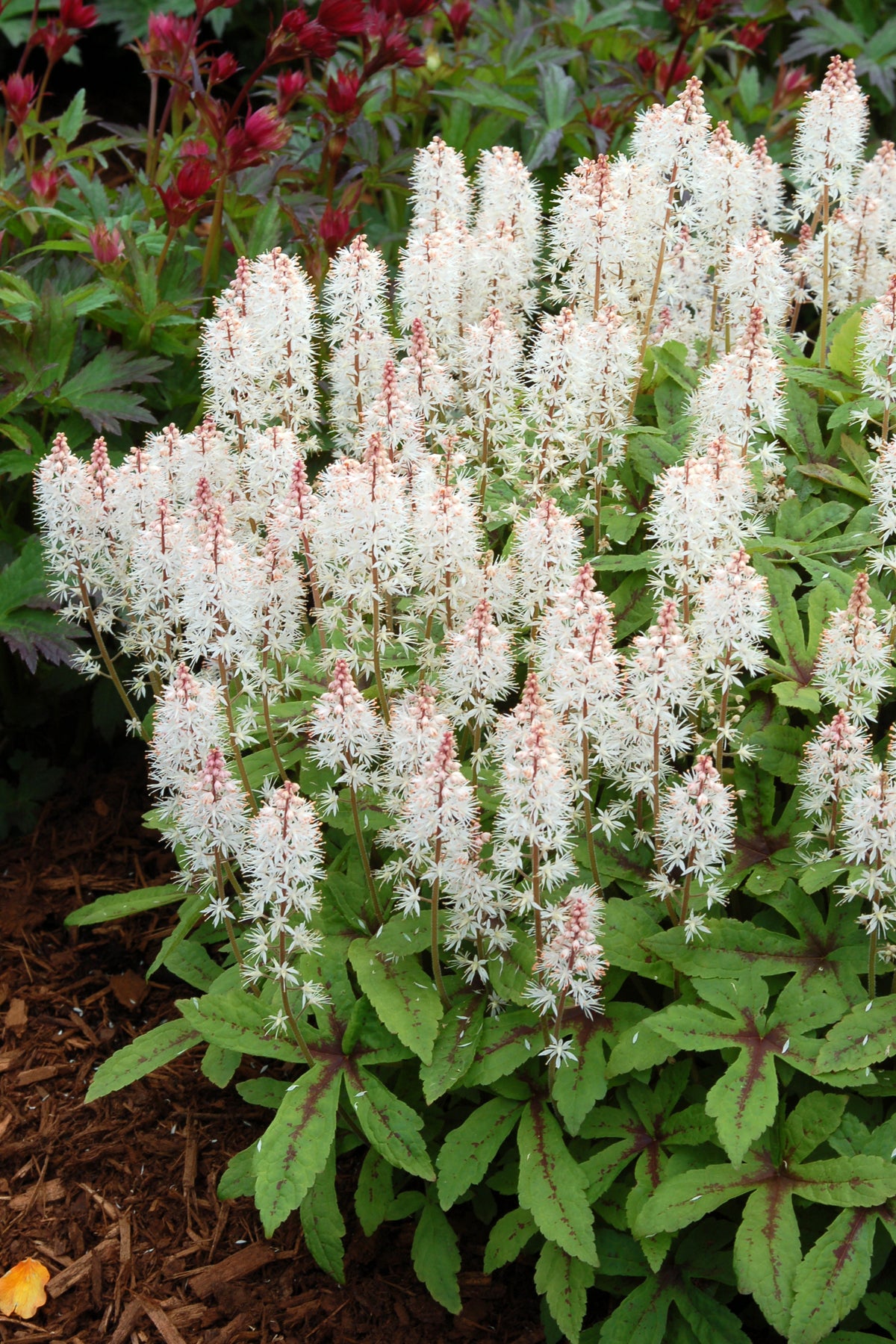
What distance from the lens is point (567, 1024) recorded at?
300cm

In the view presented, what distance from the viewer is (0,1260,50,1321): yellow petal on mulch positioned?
124 inches

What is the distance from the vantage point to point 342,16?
4.20 metres

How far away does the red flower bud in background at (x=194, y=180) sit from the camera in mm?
4020

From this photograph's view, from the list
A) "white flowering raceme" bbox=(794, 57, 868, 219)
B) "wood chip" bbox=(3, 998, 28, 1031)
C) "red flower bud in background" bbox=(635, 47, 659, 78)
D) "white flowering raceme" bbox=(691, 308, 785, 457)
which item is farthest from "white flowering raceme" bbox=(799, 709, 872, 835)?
"red flower bud in background" bbox=(635, 47, 659, 78)

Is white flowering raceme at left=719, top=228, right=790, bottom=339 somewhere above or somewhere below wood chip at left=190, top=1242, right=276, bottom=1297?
above

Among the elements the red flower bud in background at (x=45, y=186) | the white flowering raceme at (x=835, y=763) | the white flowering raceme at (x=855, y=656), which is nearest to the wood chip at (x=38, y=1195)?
the white flowering raceme at (x=835, y=763)

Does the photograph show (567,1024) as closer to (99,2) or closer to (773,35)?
(773,35)

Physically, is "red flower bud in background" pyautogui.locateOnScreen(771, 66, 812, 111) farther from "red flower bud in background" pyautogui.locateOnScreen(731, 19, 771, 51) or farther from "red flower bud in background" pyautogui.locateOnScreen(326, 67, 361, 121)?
Answer: "red flower bud in background" pyautogui.locateOnScreen(326, 67, 361, 121)

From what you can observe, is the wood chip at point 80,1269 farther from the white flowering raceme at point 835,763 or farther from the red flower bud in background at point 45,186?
the red flower bud in background at point 45,186

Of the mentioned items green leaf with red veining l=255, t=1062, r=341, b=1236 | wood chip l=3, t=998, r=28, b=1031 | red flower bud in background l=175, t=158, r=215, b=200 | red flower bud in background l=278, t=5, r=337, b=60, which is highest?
red flower bud in background l=278, t=5, r=337, b=60

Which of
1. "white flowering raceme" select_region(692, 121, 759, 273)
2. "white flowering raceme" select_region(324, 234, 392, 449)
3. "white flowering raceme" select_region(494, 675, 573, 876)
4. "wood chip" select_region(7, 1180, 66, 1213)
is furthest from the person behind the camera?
"white flowering raceme" select_region(692, 121, 759, 273)

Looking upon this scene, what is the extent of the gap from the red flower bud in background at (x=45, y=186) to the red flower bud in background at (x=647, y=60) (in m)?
2.40

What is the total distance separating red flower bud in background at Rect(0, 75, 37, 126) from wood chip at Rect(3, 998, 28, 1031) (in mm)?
3112

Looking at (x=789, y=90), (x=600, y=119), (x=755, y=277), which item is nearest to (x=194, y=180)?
(x=755, y=277)
